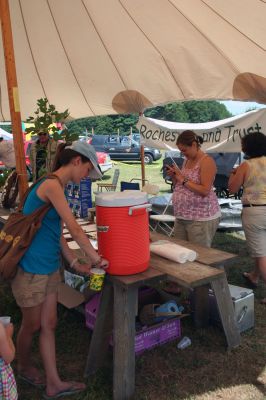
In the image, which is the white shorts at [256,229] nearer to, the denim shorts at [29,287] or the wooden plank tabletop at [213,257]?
the wooden plank tabletop at [213,257]

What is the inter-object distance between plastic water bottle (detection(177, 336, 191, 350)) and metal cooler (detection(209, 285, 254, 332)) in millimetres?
349

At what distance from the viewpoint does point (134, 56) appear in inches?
175

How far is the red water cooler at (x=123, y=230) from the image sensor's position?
189 cm

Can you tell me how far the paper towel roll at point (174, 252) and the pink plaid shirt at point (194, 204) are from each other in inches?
37.5

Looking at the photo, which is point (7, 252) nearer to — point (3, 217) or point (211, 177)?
point (3, 217)

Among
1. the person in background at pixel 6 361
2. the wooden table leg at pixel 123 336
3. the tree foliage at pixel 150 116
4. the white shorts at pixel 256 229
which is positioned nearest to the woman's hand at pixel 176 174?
the white shorts at pixel 256 229

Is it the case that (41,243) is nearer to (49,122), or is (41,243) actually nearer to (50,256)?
(50,256)

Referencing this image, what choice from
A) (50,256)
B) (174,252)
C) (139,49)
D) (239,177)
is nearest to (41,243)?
(50,256)

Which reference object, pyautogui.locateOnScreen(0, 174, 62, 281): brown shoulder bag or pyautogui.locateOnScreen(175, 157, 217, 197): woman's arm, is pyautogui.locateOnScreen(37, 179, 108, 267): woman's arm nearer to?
pyautogui.locateOnScreen(0, 174, 62, 281): brown shoulder bag

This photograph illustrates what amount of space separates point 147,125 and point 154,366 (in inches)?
159

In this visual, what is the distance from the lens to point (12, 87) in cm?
303

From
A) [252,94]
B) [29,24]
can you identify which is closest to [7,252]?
[252,94]

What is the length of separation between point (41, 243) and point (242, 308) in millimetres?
1708

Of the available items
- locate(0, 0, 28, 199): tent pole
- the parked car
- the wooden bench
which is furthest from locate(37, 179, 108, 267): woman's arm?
the parked car
